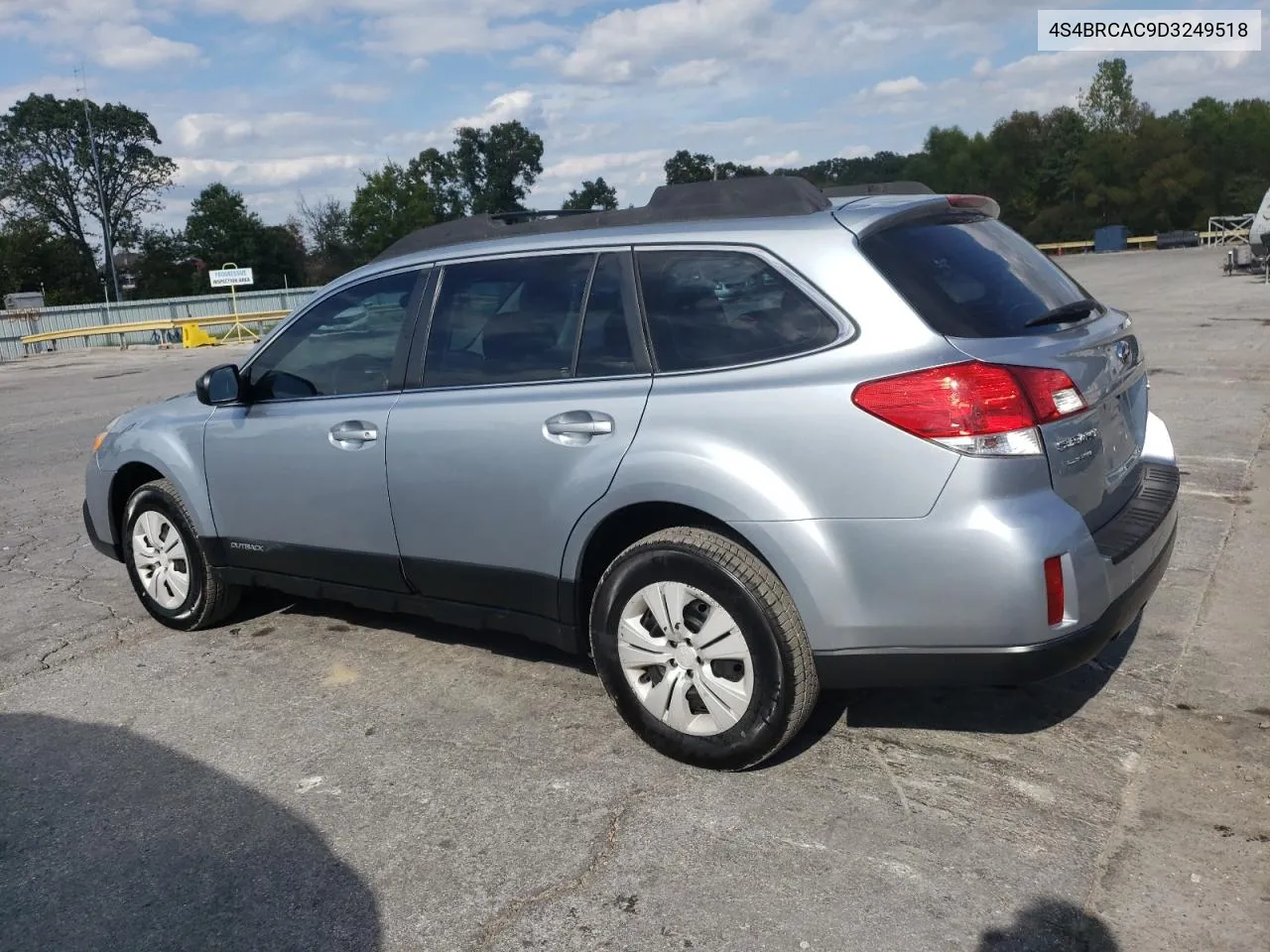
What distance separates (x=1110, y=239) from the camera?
68250 mm

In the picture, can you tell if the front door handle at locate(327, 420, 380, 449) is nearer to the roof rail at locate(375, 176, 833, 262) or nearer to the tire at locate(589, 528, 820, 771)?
the roof rail at locate(375, 176, 833, 262)

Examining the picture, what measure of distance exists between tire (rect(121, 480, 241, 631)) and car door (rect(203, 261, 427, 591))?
235mm

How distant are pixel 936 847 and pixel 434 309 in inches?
105

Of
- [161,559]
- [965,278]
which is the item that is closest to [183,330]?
[161,559]

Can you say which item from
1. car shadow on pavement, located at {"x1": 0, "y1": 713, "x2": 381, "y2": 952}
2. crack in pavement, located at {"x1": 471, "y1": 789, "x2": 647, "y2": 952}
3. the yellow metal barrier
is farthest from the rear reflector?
the yellow metal barrier

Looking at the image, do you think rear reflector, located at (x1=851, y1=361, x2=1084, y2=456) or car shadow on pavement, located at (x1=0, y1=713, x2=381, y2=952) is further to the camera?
rear reflector, located at (x1=851, y1=361, x2=1084, y2=456)

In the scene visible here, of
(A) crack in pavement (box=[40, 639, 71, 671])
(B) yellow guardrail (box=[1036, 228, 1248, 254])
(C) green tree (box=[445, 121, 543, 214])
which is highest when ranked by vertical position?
(C) green tree (box=[445, 121, 543, 214])

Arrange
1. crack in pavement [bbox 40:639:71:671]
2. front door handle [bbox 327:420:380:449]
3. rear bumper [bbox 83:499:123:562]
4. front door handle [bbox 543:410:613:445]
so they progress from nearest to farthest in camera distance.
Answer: front door handle [bbox 543:410:613:445], front door handle [bbox 327:420:380:449], crack in pavement [bbox 40:639:71:671], rear bumper [bbox 83:499:123:562]

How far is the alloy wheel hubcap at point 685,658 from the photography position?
3.54 meters

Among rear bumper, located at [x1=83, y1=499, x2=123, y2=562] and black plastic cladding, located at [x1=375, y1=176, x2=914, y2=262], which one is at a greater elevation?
black plastic cladding, located at [x1=375, y1=176, x2=914, y2=262]

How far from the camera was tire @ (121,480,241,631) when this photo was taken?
527 centimetres

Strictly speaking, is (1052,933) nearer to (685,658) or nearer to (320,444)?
(685,658)

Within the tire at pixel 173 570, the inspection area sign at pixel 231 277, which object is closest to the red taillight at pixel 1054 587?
the tire at pixel 173 570

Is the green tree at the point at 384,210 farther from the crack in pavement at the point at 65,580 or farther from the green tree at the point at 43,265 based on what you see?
the crack in pavement at the point at 65,580
